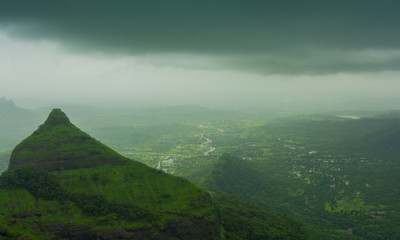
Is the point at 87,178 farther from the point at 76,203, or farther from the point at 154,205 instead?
the point at 154,205

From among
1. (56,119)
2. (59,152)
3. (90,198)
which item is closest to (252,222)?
(90,198)

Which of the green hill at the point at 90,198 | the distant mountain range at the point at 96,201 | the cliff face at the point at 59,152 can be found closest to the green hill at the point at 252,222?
the distant mountain range at the point at 96,201

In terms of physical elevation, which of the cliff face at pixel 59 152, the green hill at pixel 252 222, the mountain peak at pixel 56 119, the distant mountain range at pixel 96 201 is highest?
the mountain peak at pixel 56 119

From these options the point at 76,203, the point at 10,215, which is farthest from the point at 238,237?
the point at 10,215

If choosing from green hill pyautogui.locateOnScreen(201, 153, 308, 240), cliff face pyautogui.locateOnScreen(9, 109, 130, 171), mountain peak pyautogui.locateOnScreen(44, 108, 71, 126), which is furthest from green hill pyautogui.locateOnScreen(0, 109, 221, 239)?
green hill pyautogui.locateOnScreen(201, 153, 308, 240)

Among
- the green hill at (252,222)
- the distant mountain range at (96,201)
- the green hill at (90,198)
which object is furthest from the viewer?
the green hill at (252,222)

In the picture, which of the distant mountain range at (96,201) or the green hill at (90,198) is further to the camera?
the distant mountain range at (96,201)

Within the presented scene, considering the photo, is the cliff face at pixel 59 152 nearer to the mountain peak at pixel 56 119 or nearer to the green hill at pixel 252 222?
the mountain peak at pixel 56 119

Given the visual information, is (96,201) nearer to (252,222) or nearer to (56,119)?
(56,119)
